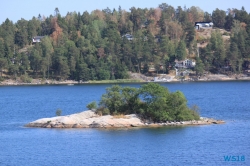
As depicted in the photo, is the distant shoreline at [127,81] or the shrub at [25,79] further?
the shrub at [25,79]

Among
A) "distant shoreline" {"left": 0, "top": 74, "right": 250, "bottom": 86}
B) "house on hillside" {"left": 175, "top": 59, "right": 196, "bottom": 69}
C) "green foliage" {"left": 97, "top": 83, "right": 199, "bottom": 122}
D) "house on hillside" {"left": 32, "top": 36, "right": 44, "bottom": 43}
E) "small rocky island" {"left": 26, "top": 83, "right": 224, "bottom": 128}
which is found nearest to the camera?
"small rocky island" {"left": 26, "top": 83, "right": 224, "bottom": 128}

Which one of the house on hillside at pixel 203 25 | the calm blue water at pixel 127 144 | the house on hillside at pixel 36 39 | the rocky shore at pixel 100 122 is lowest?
the calm blue water at pixel 127 144

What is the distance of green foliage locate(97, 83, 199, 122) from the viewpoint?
51.7 metres

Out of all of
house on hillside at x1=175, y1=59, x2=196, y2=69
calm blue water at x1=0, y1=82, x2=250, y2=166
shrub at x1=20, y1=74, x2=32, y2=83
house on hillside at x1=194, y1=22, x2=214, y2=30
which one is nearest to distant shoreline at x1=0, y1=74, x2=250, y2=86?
shrub at x1=20, y1=74, x2=32, y2=83

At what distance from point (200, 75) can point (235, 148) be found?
8818 cm

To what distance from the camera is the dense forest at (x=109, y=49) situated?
12594 centimetres

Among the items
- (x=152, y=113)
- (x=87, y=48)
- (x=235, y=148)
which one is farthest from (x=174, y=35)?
(x=235, y=148)

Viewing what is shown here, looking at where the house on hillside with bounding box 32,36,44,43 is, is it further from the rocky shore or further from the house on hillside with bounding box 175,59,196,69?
the rocky shore

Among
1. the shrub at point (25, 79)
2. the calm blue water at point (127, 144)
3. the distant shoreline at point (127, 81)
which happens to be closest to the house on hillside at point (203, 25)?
the distant shoreline at point (127, 81)

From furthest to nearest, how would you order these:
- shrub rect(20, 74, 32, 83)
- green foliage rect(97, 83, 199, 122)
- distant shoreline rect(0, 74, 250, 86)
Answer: shrub rect(20, 74, 32, 83) < distant shoreline rect(0, 74, 250, 86) < green foliage rect(97, 83, 199, 122)

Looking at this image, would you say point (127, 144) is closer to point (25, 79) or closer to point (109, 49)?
point (25, 79)

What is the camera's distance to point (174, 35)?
148 m

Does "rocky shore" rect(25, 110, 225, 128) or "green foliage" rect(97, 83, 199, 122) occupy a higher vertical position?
"green foliage" rect(97, 83, 199, 122)

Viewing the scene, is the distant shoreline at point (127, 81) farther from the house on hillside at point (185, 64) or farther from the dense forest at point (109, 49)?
the house on hillside at point (185, 64)
